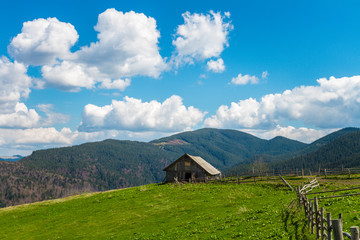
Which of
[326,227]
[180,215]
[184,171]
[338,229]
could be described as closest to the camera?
[338,229]

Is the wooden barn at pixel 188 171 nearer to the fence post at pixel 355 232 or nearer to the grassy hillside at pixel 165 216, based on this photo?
the grassy hillside at pixel 165 216

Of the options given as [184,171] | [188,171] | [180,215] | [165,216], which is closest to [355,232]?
[180,215]

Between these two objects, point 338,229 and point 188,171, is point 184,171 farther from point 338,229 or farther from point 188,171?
point 338,229

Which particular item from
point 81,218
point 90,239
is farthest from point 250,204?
point 81,218

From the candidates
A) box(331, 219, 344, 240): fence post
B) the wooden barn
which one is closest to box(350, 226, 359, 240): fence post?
box(331, 219, 344, 240): fence post

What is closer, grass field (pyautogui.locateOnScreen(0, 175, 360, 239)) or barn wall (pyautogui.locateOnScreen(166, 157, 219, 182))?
grass field (pyautogui.locateOnScreen(0, 175, 360, 239))

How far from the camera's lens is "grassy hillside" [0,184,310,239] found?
2290 cm

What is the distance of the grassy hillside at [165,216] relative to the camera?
22.9 metres

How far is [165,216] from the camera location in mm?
34531

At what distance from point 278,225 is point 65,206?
43.8m

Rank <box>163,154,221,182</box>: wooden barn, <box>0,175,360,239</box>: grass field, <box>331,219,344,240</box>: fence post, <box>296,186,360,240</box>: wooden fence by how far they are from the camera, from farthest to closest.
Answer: <box>163,154,221,182</box>: wooden barn → <box>0,175,360,239</box>: grass field → <box>331,219,344,240</box>: fence post → <box>296,186,360,240</box>: wooden fence

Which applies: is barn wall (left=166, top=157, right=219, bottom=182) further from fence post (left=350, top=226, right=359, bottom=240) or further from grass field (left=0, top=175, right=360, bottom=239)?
fence post (left=350, top=226, right=359, bottom=240)

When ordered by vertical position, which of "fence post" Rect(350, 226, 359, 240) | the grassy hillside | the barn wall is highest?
"fence post" Rect(350, 226, 359, 240)

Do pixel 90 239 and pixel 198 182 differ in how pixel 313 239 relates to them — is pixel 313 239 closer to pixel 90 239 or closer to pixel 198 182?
pixel 90 239
